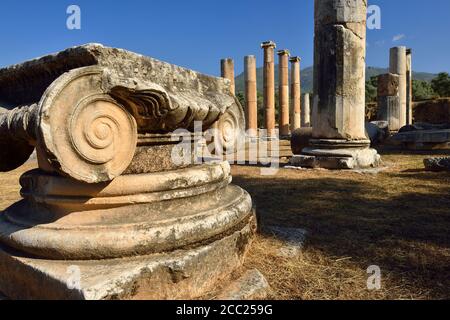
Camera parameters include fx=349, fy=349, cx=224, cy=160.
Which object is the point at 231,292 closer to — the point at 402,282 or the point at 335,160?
the point at 402,282

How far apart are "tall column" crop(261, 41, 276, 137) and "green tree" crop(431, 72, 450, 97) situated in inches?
944

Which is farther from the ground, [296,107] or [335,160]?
[296,107]

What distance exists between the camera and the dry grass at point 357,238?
227 cm

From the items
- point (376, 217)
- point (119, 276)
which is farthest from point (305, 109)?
point (119, 276)

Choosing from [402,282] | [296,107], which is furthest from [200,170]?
[296,107]

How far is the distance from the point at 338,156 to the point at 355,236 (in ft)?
15.8

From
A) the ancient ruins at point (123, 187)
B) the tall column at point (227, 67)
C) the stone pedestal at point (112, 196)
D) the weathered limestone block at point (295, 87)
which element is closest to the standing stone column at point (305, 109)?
the weathered limestone block at point (295, 87)

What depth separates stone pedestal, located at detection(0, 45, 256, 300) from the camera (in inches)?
70.6

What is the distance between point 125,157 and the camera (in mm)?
2076

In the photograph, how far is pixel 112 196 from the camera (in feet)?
6.79

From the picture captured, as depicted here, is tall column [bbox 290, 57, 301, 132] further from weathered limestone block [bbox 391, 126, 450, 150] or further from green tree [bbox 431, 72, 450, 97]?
green tree [bbox 431, 72, 450, 97]

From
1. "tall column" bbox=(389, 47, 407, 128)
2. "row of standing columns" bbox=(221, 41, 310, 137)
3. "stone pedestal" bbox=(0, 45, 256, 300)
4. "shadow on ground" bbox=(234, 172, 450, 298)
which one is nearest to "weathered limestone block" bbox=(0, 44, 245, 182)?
"stone pedestal" bbox=(0, 45, 256, 300)
